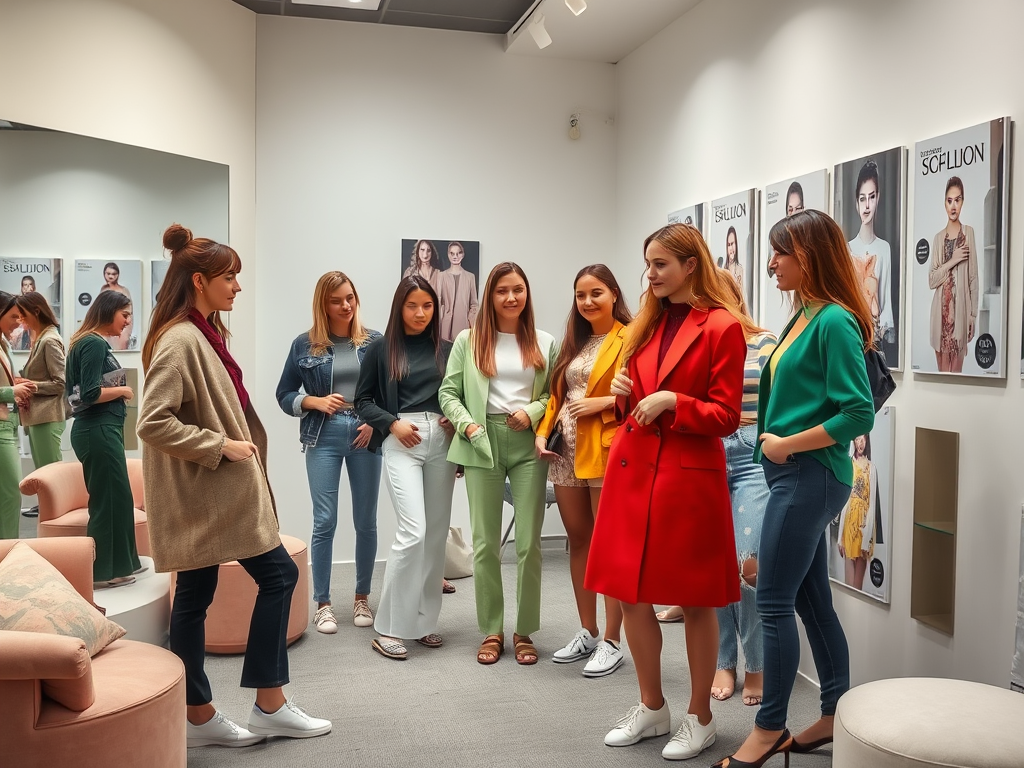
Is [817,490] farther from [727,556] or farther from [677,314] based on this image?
[677,314]

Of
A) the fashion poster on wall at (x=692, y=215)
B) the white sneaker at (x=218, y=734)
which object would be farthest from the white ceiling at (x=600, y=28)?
the white sneaker at (x=218, y=734)

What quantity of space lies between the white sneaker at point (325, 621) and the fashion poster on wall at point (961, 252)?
286 centimetres

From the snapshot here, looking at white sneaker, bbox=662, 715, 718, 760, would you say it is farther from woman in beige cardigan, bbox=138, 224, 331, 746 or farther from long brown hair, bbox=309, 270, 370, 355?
long brown hair, bbox=309, 270, 370, 355

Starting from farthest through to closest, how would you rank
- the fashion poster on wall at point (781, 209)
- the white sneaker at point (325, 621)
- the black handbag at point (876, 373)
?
the white sneaker at point (325, 621), the fashion poster on wall at point (781, 209), the black handbag at point (876, 373)

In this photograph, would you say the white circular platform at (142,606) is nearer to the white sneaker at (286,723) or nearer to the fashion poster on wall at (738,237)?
the white sneaker at (286,723)

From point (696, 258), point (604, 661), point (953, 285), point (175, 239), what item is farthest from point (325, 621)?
point (953, 285)

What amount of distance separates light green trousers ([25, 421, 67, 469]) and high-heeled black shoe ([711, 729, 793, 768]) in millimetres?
3046

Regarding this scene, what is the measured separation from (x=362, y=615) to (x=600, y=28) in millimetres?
3672

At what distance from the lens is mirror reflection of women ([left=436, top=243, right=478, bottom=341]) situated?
19.7 feet

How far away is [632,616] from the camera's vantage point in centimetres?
304

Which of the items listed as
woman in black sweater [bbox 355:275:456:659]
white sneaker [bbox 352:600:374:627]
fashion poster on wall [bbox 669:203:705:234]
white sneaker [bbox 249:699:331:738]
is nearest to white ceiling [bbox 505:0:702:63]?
fashion poster on wall [bbox 669:203:705:234]

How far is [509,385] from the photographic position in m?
4.00

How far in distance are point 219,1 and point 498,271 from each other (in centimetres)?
270

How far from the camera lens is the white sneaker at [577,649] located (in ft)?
13.2
